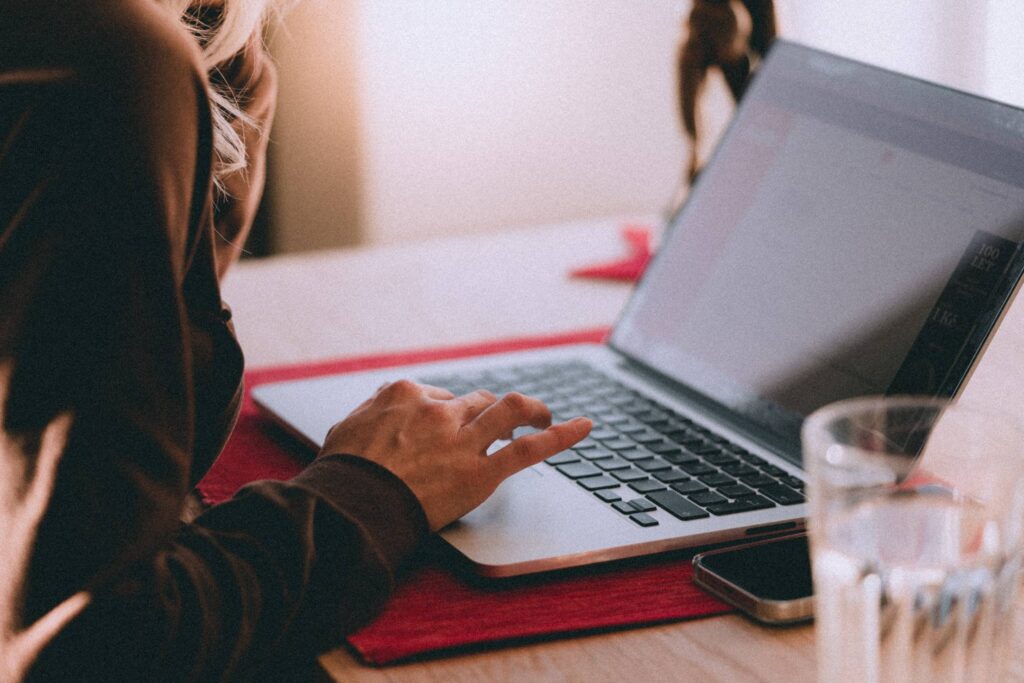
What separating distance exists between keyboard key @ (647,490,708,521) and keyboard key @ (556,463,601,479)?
5 centimetres

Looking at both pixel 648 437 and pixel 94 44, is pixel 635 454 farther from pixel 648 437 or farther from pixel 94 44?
pixel 94 44

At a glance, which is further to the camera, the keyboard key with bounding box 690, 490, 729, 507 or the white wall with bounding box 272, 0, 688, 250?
the white wall with bounding box 272, 0, 688, 250

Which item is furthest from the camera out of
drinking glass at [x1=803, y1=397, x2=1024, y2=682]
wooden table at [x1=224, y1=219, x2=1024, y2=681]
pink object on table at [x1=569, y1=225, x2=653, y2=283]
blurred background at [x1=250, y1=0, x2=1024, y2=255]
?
blurred background at [x1=250, y1=0, x2=1024, y2=255]

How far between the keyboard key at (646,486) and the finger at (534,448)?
49 mm

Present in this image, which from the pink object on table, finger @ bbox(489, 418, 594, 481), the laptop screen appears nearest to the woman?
finger @ bbox(489, 418, 594, 481)

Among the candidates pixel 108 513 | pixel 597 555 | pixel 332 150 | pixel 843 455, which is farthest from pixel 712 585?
pixel 332 150

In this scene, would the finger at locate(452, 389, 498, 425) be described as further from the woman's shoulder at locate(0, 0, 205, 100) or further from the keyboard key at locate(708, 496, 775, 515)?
the woman's shoulder at locate(0, 0, 205, 100)

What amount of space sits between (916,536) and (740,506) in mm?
235

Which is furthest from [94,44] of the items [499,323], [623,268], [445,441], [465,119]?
[465,119]

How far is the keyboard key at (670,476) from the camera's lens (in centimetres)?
76

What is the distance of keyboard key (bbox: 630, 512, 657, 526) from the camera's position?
0.70m

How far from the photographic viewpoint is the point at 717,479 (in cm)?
76

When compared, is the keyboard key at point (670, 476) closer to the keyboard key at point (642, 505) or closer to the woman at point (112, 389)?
the keyboard key at point (642, 505)

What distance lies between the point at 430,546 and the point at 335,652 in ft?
0.34
